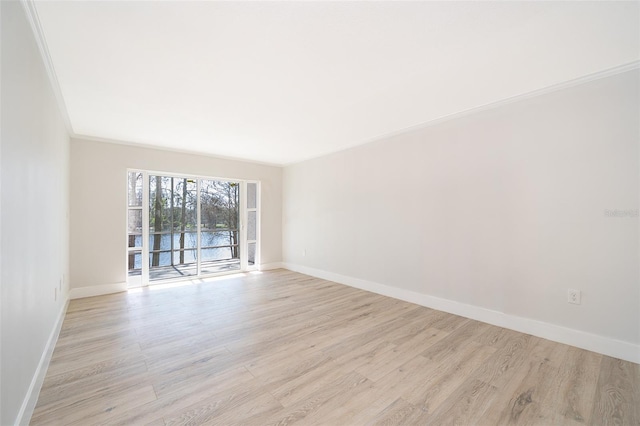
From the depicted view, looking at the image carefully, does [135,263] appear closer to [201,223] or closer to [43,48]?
[201,223]

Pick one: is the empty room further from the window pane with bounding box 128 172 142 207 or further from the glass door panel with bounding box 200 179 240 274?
the glass door panel with bounding box 200 179 240 274

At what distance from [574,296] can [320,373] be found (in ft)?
8.02

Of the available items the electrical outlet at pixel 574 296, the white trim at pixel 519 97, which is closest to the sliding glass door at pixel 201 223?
the white trim at pixel 519 97

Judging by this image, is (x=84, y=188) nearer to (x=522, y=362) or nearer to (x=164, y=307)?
(x=164, y=307)

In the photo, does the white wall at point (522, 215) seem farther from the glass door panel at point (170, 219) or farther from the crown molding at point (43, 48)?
the glass door panel at point (170, 219)

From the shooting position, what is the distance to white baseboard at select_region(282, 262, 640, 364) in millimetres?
2197

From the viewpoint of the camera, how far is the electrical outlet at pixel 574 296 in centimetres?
240

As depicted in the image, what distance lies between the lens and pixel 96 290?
158 inches

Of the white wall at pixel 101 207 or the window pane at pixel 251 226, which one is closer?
the white wall at pixel 101 207

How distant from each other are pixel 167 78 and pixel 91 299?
351 centimetres

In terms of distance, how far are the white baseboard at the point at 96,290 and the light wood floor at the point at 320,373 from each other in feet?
3.43

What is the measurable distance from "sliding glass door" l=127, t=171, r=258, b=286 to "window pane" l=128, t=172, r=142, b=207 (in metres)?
0.69

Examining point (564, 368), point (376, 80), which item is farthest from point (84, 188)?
point (564, 368)

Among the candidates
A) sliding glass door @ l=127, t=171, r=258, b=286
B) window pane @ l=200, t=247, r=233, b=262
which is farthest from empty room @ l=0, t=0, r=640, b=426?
window pane @ l=200, t=247, r=233, b=262
